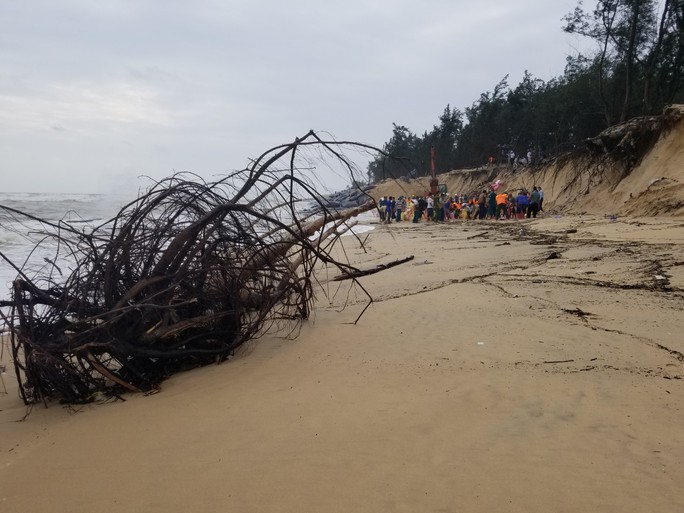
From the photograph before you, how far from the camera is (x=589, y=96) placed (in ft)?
90.7

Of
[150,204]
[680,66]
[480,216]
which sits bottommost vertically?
[480,216]

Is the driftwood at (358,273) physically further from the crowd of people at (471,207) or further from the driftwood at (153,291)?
the crowd of people at (471,207)

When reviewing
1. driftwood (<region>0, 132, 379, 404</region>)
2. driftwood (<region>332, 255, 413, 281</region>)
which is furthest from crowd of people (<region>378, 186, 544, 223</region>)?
driftwood (<region>0, 132, 379, 404</region>)

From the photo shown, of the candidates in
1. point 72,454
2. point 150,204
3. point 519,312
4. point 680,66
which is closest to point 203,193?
point 150,204

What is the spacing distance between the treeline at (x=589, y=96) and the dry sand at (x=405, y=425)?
5.67ft

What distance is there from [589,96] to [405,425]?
30.5m

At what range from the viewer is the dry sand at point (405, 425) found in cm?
214

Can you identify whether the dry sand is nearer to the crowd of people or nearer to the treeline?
the treeline

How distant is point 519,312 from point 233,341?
2.83m

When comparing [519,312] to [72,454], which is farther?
[519,312]

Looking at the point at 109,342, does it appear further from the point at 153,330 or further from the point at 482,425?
the point at 482,425

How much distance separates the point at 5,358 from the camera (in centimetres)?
497

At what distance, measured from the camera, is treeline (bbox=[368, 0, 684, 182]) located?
20.7m

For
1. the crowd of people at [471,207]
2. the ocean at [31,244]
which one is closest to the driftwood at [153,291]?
the ocean at [31,244]
